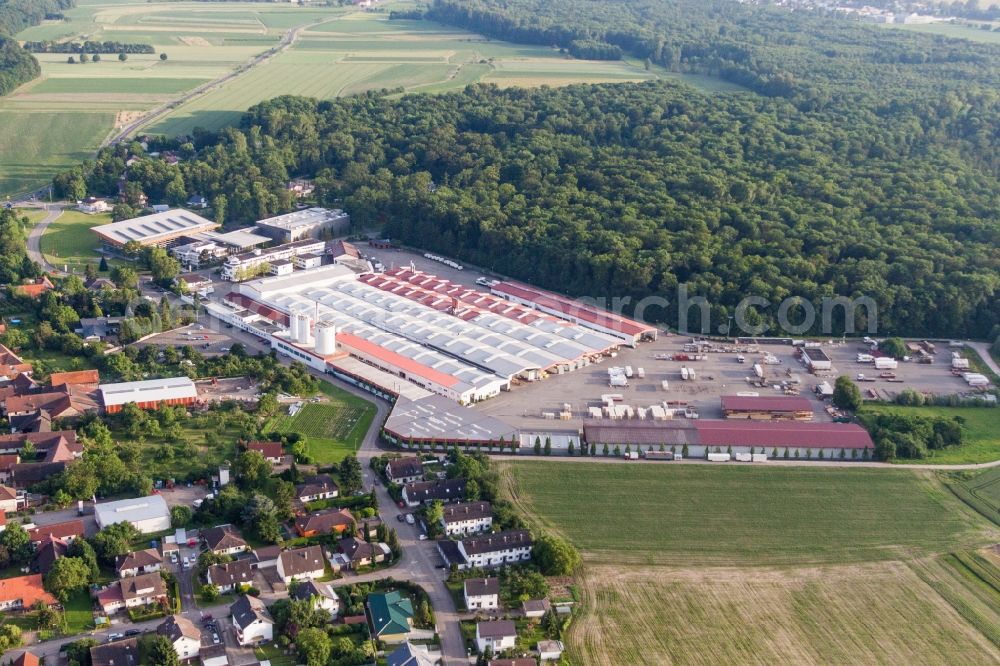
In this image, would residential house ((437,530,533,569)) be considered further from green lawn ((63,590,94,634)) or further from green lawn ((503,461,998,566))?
green lawn ((63,590,94,634))

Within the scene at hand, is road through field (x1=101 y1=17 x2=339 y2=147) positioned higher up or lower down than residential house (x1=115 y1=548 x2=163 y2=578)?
higher up

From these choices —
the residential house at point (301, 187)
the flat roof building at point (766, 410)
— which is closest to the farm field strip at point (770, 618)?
the flat roof building at point (766, 410)

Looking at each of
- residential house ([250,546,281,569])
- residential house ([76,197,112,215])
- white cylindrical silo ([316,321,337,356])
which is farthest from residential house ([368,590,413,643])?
residential house ([76,197,112,215])

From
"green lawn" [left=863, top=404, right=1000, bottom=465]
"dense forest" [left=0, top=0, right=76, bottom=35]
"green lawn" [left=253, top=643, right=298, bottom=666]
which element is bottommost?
"green lawn" [left=253, top=643, right=298, bottom=666]

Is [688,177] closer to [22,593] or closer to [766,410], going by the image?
[766,410]

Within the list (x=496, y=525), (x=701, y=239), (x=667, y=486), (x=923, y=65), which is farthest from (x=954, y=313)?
(x=923, y=65)

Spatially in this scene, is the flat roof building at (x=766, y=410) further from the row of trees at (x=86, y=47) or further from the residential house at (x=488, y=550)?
the row of trees at (x=86, y=47)
